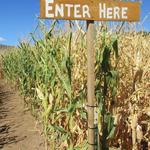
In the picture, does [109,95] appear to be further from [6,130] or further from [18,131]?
[6,130]

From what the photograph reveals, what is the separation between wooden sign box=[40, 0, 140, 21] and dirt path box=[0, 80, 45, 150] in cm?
220

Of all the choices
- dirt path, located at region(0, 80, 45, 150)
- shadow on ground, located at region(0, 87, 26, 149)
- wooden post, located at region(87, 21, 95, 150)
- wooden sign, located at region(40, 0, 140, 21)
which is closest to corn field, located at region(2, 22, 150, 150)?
wooden post, located at region(87, 21, 95, 150)

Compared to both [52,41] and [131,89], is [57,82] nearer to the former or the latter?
[52,41]

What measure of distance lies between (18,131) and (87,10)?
3855 millimetres

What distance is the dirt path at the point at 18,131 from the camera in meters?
5.31

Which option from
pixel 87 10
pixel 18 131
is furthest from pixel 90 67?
pixel 18 131

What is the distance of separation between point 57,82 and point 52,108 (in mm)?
560

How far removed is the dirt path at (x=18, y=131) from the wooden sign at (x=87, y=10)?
220 cm

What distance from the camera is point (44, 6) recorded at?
262 centimetres

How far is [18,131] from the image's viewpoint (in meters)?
6.19

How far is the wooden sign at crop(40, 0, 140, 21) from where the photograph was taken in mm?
2623

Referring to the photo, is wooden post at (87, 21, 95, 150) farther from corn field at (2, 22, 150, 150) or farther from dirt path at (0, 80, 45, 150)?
dirt path at (0, 80, 45, 150)

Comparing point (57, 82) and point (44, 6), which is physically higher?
point (44, 6)

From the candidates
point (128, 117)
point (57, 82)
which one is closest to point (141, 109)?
point (128, 117)
